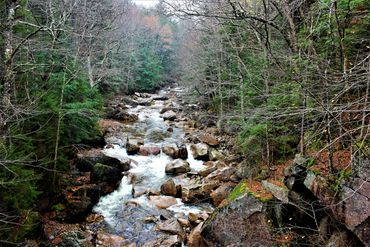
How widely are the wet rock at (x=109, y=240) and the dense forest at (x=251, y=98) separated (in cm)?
171

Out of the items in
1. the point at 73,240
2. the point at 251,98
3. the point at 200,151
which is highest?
the point at 251,98

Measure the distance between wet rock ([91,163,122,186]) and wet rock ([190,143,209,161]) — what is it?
193 inches

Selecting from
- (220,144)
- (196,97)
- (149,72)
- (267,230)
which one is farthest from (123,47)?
(267,230)

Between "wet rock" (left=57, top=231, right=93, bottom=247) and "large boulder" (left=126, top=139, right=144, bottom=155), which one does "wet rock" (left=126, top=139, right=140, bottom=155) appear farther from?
"wet rock" (left=57, top=231, right=93, bottom=247)

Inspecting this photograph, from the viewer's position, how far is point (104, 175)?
450 inches

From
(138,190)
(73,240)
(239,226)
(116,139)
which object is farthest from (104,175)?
(116,139)

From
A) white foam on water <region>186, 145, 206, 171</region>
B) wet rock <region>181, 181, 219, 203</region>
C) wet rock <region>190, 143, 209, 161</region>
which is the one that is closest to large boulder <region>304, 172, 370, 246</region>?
wet rock <region>181, 181, 219, 203</region>

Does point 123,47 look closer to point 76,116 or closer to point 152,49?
point 152,49

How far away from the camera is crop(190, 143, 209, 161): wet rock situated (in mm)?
15199

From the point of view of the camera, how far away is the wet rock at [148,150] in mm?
15773

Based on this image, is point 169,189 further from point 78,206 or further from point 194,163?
point 194,163

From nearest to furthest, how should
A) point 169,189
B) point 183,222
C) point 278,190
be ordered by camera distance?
point 278,190 < point 183,222 < point 169,189

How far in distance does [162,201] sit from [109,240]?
277 cm

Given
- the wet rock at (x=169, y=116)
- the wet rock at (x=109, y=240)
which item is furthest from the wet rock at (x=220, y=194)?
the wet rock at (x=169, y=116)
